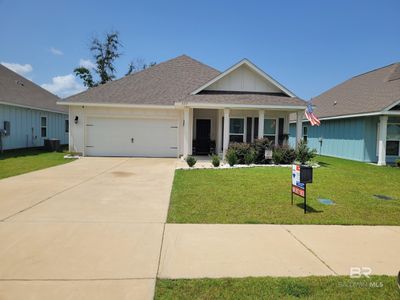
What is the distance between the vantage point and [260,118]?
50.0 ft

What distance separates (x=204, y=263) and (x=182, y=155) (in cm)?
1374

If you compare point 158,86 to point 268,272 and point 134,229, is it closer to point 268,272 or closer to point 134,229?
point 134,229

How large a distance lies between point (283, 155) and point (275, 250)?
413 inches

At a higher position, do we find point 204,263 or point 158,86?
point 158,86

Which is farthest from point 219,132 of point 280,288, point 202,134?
Result: point 280,288

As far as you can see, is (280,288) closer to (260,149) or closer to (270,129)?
(260,149)

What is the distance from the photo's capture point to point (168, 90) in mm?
18828

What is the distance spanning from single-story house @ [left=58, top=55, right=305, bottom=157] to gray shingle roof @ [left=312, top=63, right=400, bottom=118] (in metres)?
4.22

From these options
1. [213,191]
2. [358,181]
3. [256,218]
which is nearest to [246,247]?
[256,218]

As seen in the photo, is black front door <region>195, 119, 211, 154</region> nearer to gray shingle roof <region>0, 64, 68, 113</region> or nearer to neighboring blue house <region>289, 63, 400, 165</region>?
neighboring blue house <region>289, 63, 400, 165</region>

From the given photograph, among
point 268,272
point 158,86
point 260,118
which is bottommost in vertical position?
point 268,272

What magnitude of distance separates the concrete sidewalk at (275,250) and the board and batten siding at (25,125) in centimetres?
1760

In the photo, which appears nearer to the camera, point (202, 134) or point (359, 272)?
point (359, 272)

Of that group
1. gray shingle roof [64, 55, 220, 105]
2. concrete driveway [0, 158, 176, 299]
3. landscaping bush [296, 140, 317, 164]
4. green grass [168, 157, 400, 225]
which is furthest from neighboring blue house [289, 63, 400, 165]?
concrete driveway [0, 158, 176, 299]
